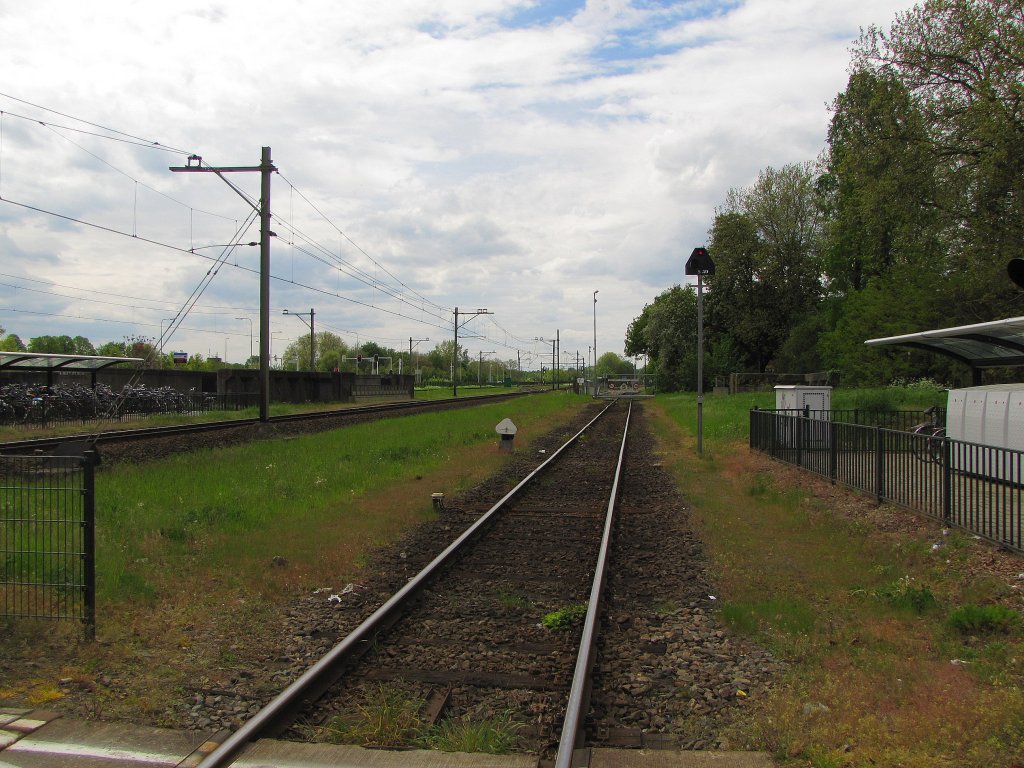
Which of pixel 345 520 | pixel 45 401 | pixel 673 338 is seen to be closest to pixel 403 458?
pixel 345 520

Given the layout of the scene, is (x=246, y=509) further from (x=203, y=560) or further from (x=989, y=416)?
(x=989, y=416)

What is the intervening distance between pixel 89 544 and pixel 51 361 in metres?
25.4

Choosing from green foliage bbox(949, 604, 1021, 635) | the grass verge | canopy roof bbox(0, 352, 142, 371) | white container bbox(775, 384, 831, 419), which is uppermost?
canopy roof bbox(0, 352, 142, 371)

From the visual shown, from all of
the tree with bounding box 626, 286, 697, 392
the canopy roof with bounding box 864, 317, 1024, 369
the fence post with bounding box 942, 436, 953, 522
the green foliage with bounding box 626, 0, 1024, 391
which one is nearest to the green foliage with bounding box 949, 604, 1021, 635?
the fence post with bounding box 942, 436, 953, 522

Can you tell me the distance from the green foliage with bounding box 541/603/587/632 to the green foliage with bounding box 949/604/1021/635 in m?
2.95

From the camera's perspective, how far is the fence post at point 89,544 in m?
5.92

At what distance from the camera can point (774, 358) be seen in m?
63.2

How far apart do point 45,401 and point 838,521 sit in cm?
2625

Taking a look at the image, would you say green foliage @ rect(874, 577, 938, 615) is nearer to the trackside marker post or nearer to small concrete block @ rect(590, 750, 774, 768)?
small concrete block @ rect(590, 750, 774, 768)

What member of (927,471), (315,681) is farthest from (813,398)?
(315,681)

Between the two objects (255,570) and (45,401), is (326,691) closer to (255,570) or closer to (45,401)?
(255,570)

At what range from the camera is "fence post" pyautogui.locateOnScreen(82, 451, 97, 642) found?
5.92 m

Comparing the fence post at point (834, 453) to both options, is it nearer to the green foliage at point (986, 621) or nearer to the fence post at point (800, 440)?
the fence post at point (800, 440)

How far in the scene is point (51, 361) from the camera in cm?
2781
